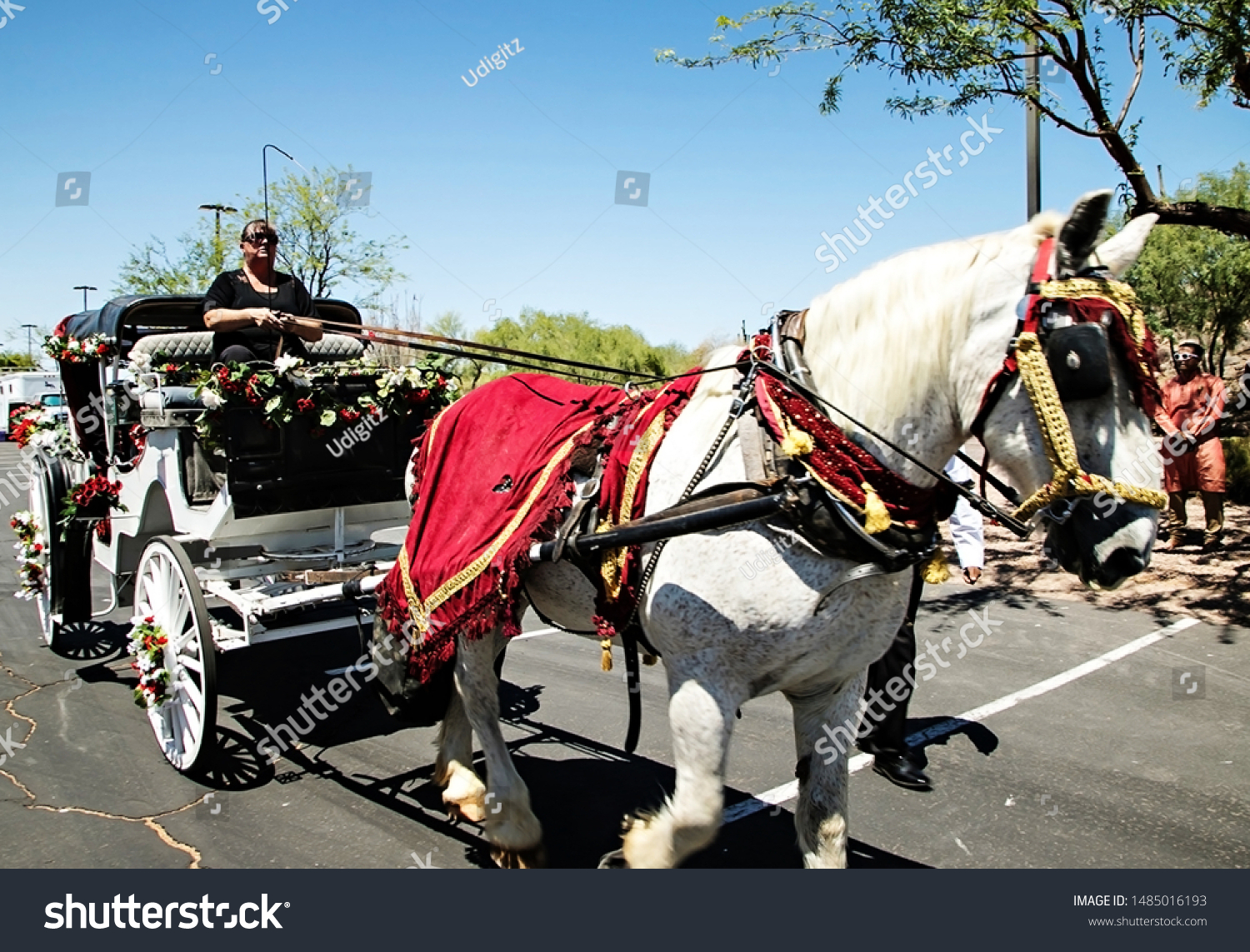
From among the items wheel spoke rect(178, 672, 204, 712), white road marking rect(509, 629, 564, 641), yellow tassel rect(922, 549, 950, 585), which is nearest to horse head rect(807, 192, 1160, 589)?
yellow tassel rect(922, 549, 950, 585)

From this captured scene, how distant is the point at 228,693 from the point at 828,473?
4.64 metres

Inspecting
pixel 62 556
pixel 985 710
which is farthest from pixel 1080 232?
pixel 62 556

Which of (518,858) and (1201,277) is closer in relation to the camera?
(518,858)

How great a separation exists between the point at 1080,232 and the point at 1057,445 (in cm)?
52

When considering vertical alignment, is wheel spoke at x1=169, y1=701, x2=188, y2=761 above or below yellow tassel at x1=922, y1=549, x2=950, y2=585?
below

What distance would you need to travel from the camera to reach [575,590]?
3.35 meters

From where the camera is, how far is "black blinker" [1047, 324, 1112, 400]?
2.21 meters

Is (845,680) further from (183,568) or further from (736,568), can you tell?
(183,568)

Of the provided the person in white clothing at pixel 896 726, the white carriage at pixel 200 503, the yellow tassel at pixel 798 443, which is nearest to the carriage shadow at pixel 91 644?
the white carriage at pixel 200 503

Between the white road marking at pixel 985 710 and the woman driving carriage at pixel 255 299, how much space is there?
3.21 m

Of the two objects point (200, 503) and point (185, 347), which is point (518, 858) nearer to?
point (200, 503)

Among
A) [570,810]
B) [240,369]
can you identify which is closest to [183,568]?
[240,369]

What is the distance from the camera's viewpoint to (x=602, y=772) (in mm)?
4770

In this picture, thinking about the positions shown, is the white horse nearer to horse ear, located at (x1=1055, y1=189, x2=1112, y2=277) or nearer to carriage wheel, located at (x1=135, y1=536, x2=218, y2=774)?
horse ear, located at (x1=1055, y1=189, x2=1112, y2=277)
